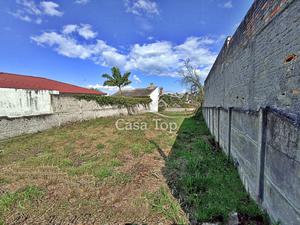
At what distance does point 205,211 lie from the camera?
269 centimetres

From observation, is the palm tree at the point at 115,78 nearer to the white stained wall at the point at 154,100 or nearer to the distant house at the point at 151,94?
the distant house at the point at 151,94

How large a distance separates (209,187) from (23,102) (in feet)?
31.2

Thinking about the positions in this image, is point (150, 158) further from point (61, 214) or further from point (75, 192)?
point (61, 214)

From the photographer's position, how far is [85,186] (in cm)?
375

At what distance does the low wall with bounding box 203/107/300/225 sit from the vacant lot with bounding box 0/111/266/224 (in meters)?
0.39

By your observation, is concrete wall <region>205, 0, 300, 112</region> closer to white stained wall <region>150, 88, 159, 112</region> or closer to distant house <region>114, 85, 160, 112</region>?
distant house <region>114, 85, 160, 112</region>

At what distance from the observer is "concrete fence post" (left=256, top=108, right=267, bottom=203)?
95.6 inches

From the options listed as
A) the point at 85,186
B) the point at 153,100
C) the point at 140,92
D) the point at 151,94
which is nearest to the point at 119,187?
the point at 85,186

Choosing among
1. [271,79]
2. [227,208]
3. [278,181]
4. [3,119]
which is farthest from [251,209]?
[3,119]

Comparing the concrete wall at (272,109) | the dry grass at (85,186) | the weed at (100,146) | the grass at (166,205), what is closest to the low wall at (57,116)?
the dry grass at (85,186)

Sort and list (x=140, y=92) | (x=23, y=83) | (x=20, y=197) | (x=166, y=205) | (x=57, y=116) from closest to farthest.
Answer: (x=166, y=205) < (x=20, y=197) < (x=57, y=116) < (x=23, y=83) < (x=140, y=92)

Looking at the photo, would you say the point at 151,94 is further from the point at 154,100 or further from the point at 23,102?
the point at 23,102

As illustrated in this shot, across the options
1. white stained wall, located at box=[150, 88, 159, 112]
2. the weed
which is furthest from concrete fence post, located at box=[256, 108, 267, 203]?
white stained wall, located at box=[150, 88, 159, 112]

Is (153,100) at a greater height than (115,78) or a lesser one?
lesser
